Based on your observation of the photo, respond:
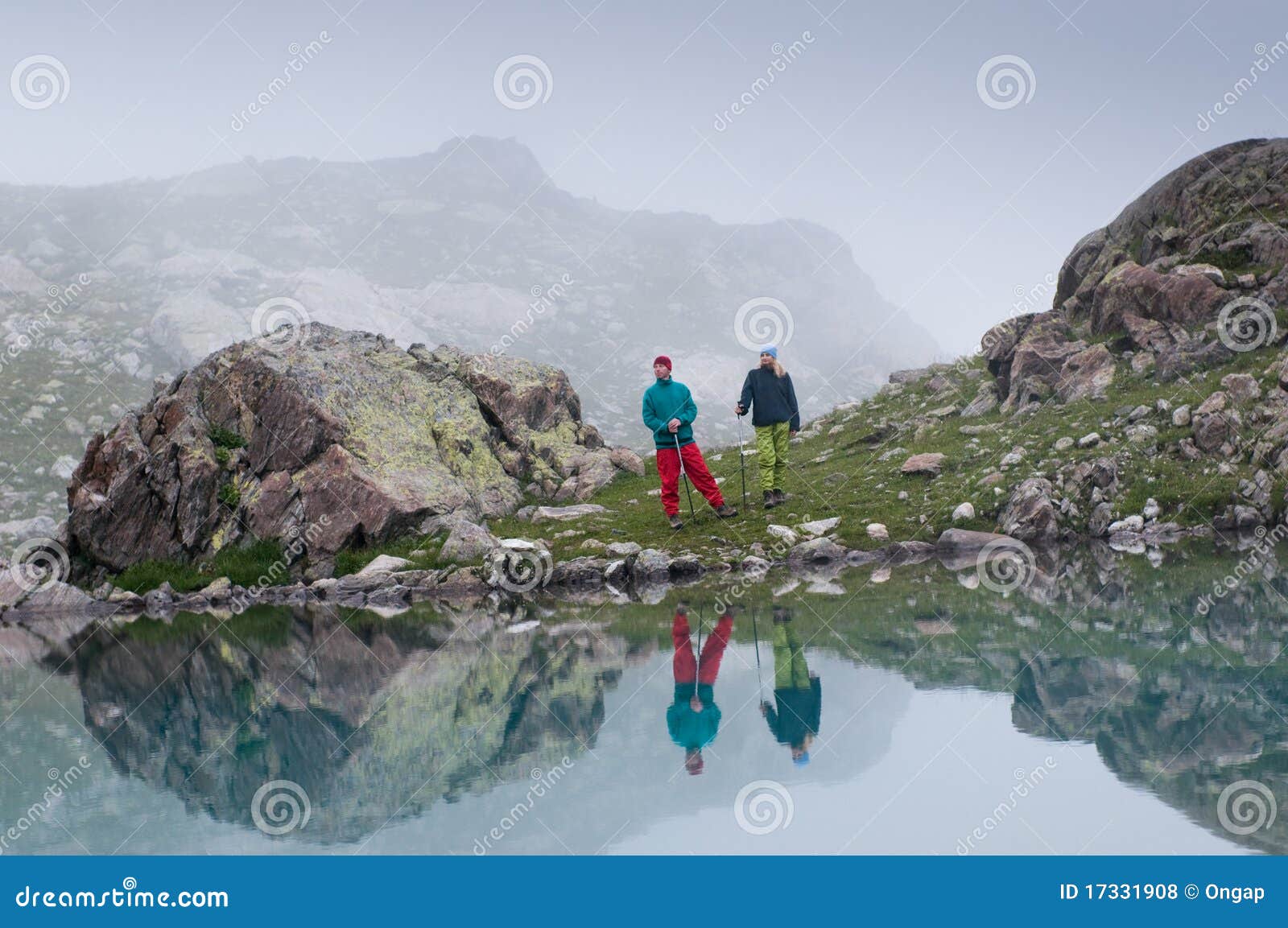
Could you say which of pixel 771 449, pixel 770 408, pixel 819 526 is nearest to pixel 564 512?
pixel 771 449

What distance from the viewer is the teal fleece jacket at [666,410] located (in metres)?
21.4

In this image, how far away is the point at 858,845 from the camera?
567 cm

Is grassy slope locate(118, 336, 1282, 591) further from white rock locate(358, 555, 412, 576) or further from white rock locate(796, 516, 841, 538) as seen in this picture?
white rock locate(358, 555, 412, 576)

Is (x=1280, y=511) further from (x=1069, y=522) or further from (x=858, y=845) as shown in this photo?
(x=858, y=845)

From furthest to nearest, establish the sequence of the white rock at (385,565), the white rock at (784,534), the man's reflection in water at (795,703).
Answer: the white rock at (385,565), the white rock at (784,534), the man's reflection in water at (795,703)

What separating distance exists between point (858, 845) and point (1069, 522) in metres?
17.0

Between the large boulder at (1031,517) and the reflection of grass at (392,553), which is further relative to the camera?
the reflection of grass at (392,553)

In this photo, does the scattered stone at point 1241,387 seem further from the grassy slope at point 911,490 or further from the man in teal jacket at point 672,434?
the man in teal jacket at point 672,434

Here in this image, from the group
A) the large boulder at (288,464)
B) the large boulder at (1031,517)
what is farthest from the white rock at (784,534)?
the large boulder at (288,464)

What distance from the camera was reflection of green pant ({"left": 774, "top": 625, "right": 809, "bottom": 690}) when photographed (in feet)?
30.9

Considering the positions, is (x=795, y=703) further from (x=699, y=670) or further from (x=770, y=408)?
(x=770, y=408)

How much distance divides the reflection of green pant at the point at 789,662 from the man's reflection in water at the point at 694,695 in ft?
2.11

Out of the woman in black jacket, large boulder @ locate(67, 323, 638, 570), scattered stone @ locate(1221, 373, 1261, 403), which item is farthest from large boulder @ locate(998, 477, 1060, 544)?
large boulder @ locate(67, 323, 638, 570)

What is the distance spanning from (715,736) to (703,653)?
11.6 feet
